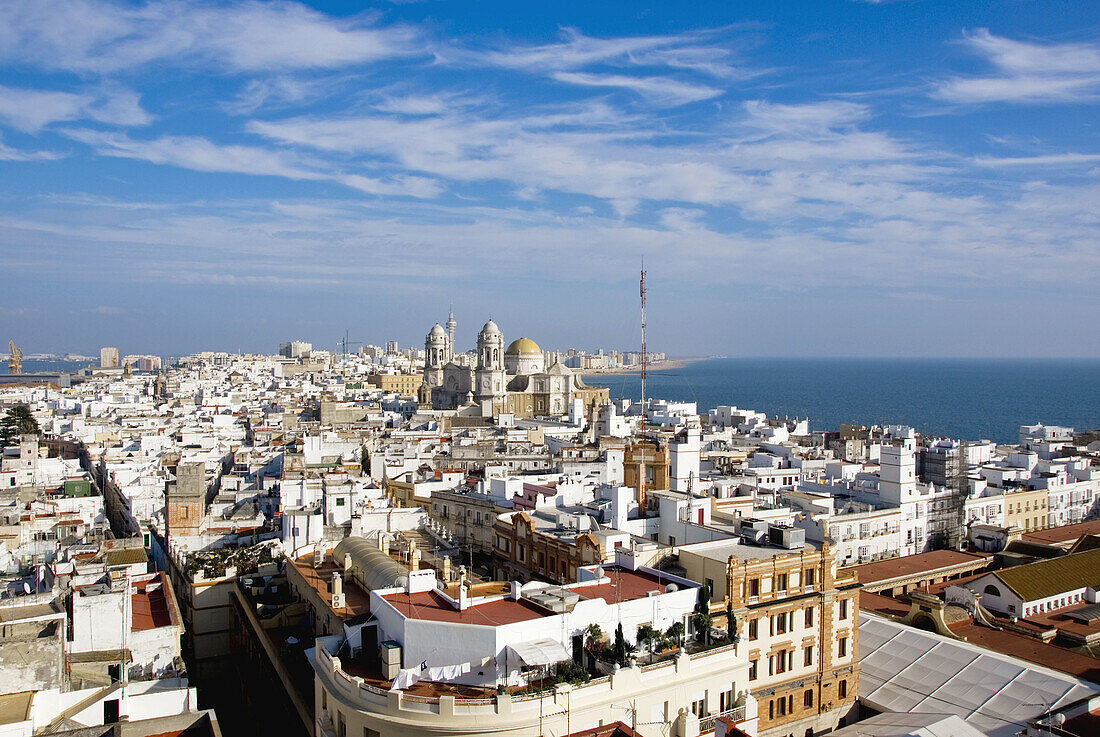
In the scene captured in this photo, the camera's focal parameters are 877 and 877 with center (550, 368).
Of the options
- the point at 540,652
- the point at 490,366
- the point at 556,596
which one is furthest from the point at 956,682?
the point at 490,366

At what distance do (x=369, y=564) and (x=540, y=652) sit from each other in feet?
24.9

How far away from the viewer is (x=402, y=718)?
48.4 feet

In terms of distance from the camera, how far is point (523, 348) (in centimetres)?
10556

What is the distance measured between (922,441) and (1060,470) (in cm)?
1242

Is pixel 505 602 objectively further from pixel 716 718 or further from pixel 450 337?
pixel 450 337

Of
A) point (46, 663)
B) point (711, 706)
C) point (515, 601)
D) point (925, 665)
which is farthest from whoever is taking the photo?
point (925, 665)

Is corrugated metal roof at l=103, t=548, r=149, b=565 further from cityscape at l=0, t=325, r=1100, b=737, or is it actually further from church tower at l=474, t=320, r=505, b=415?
church tower at l=474, t=320, r=505, b=415

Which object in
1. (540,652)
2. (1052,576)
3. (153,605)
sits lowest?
(1052,576)

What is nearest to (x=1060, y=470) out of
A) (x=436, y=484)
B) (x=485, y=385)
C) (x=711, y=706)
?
(x=436, y=484)

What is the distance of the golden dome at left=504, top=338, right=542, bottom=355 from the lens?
105500 mm

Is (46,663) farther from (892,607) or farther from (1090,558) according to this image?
(1090,558)

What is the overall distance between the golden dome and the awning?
89.3 m

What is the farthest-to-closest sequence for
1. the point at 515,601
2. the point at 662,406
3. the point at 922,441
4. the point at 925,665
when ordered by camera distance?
the point at 662,406, the point at 922,441, the point at 925,665, the point at 515,601

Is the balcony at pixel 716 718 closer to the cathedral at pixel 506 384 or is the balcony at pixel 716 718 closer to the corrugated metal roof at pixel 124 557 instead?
the corrugated metal roof at pixel 124 557
